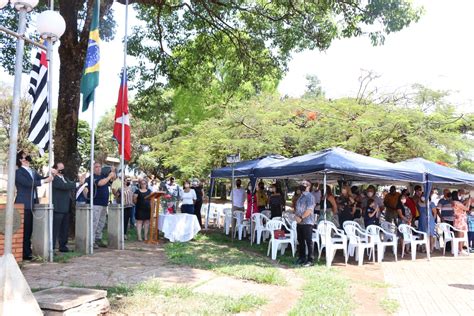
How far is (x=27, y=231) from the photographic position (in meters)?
7.98

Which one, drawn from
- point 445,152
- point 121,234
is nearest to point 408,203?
point 445,152

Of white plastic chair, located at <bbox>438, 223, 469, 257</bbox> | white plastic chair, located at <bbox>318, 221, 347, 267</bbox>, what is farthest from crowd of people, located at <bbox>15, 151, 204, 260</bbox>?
white plastic chair, located at <bbox>438, 223, 469, 257</bbox>

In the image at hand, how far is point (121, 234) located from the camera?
9734mm

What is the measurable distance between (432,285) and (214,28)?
10.6 m

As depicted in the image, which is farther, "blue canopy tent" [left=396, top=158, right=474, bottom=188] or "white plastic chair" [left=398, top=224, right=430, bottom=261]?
"blue canopy tent" [left=396, top=158, right=474, bottom=188]

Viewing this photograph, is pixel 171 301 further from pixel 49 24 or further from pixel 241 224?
pixel 241 224

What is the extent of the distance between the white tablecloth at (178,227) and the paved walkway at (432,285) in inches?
191

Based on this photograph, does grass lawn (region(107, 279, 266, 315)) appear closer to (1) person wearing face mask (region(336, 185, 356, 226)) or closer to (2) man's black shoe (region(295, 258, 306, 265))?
(2) man's black shoe (region(295, 258, 306, 265))

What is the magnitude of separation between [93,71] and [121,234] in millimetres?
3549

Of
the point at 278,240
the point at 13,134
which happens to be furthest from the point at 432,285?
the point at 13,134

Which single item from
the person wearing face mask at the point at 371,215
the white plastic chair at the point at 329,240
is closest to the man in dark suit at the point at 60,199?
the white plastic chair at the point at 329,240

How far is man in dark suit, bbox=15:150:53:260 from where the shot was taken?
7734mm

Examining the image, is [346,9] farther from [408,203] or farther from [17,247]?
[17,247]

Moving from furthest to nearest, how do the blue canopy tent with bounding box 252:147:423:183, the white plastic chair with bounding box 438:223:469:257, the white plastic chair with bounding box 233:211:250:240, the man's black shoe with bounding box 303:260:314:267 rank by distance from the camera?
the white plastic chair with bounding box 233:211:250:240
the white plastic chair with bounding box 438:223:469:257
the blue canopy tent with bounding box 252:147:423:183
the man's black shoe with bounding box 303:260:314:267
